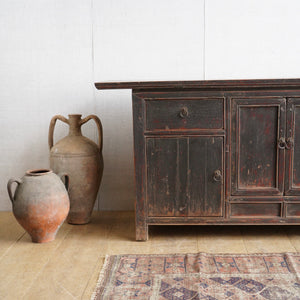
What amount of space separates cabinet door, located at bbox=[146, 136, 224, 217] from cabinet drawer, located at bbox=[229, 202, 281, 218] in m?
0.10

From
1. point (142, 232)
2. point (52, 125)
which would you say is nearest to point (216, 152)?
point (142, 232)

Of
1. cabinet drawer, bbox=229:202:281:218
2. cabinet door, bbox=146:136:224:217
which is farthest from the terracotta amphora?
cabinet drawer, bbox=229:202:281:218

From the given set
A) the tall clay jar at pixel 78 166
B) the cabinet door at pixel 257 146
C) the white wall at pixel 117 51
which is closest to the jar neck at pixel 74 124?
the tall clay jar at pixel 78 166

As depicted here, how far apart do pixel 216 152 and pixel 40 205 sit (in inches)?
44.2

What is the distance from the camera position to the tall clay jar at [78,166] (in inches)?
112

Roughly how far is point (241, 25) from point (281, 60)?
40 cm

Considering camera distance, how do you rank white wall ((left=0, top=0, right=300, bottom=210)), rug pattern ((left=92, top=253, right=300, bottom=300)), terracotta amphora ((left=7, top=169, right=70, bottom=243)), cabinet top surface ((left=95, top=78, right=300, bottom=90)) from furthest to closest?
white wall ((left=0, top=0, right=300, bottom=210))
terracotta amphora ((left=7, top=169, right=70, bottom=243))
cabinet top surface ((left=95, top=78, right=300, bottom=90))
rug pattern ((left=92, top=253, right=300, bottom=300))

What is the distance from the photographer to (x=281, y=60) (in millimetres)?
3131

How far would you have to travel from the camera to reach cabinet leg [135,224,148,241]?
2621 mm

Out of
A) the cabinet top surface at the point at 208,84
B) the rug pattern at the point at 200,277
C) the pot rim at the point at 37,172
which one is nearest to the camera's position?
the rug pattern at the point at 200,277

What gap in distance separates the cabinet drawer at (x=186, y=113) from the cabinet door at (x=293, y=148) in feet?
1.33

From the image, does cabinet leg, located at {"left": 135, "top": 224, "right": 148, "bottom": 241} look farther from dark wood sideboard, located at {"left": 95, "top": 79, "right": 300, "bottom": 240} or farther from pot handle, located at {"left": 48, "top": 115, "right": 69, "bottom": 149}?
pot handle, located at {"left": 48, "top": 115, "right": 69, "bottom": 149}

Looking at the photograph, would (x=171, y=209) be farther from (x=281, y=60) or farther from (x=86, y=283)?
(x=281, y=60)

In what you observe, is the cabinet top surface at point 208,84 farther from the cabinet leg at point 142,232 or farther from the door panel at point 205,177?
the cabinet leg at point 142,232
